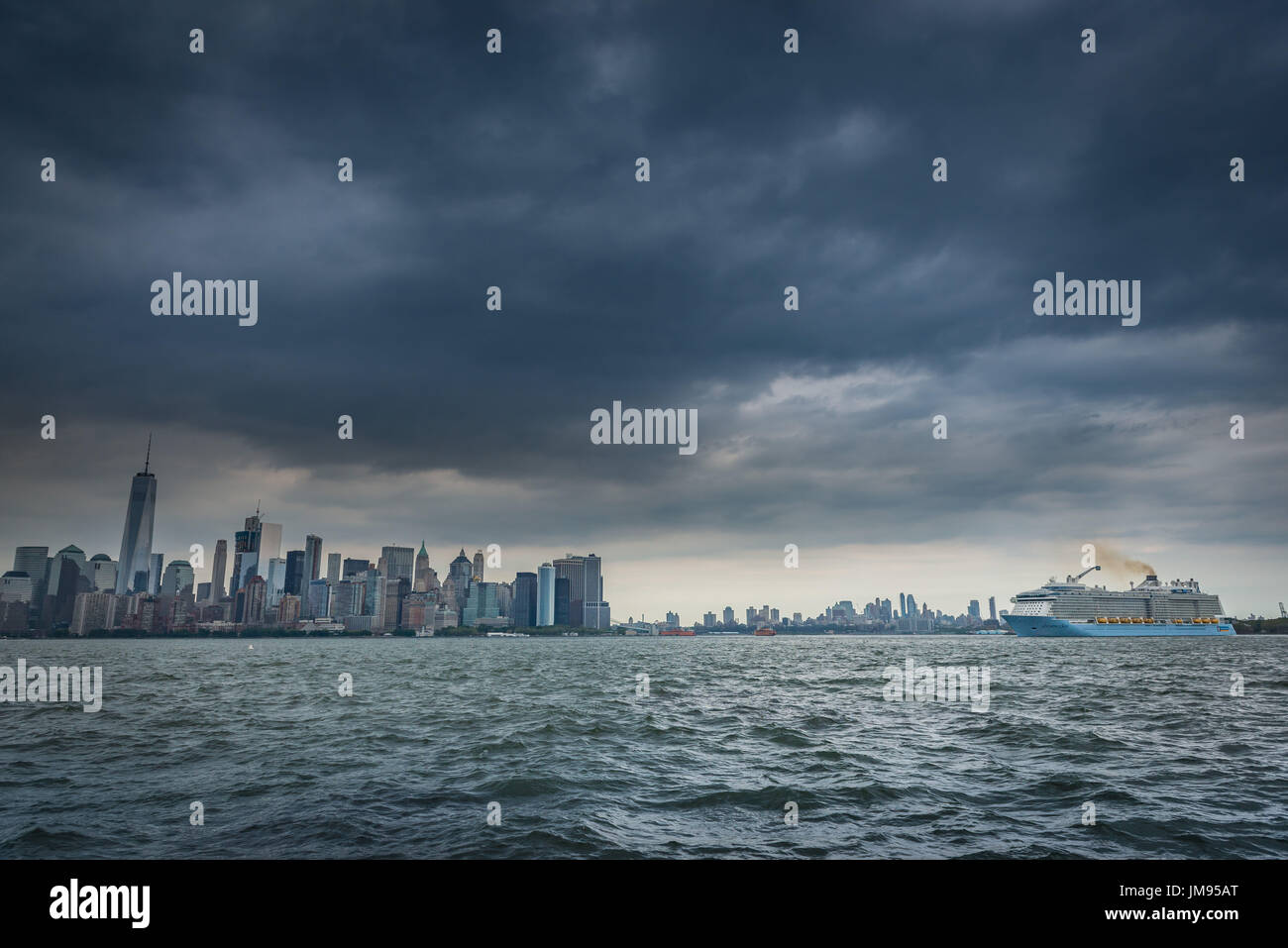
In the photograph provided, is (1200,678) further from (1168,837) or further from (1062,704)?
(1168,837)

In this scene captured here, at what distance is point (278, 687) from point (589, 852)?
5276cm

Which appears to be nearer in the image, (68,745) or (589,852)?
(589,852)

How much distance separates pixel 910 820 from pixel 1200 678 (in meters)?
59.7

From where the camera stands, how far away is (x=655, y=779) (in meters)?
22.1

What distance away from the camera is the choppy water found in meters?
15.7

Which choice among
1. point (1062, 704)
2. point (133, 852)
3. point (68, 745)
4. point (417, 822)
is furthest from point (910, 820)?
point (68, 745)

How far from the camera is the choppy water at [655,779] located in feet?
51.5

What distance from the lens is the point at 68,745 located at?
29172 millimetres
